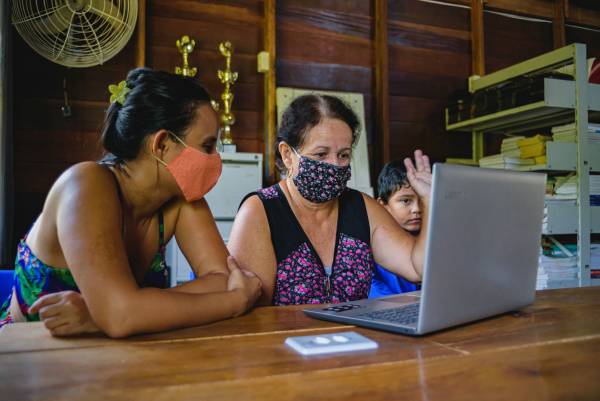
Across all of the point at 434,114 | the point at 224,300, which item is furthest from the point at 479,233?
the point at 434,114

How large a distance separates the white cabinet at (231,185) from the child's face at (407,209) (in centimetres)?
118

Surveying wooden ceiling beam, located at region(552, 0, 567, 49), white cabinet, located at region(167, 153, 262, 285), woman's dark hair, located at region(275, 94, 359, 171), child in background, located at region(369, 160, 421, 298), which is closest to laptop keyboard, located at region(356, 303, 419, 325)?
woman's dark hair, located at region(275, 94, 359, 171)

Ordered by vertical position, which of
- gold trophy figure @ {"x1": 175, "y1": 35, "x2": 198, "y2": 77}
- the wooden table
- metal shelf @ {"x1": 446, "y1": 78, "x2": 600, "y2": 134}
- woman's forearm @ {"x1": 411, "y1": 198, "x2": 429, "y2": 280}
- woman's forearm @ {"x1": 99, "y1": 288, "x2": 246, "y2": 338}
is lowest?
the wooden table

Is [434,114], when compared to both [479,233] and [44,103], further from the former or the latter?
[479,233]

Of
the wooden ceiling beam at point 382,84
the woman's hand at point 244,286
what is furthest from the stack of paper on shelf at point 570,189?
the woman's hand at point 244,286

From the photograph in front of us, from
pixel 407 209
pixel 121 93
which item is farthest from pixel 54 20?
pixel 407 209

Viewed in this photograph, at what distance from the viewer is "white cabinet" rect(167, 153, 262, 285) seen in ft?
10.2

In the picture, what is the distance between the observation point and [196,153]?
1.40 metres

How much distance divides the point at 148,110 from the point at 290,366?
87 centimetres

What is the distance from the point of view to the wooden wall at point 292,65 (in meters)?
3.04

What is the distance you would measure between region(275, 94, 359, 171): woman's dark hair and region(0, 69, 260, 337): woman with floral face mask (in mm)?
379

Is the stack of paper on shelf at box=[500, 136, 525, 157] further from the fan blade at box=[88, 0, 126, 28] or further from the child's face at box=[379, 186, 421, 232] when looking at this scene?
the fan blade at box=[88, 0, 126, 28]

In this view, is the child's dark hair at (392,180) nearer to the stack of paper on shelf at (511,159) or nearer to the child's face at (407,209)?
the child's face at (407,209)

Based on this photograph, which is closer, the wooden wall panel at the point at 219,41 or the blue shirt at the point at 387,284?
the blue shirt at the point at 387,284
